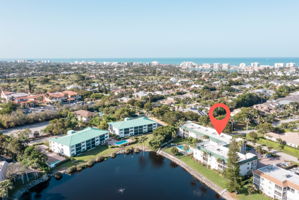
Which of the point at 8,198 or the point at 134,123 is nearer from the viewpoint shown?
the point at 8,198

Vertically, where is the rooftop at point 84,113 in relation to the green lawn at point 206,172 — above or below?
above

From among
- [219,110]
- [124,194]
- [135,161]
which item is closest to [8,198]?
[124,194]

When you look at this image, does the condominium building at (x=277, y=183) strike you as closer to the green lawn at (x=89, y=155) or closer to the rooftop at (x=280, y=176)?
the rooftop at (x=280, y=176)

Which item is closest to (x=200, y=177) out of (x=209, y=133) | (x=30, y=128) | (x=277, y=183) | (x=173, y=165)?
(x=173, y=165)

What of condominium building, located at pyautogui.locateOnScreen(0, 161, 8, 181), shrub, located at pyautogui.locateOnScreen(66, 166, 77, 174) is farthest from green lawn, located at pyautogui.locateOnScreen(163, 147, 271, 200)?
condominium building, located at pyautogui.locateOnScreen(0, 161, 8, 181)

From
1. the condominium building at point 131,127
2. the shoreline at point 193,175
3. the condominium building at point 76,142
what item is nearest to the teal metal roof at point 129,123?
the condominium building at point 131,127

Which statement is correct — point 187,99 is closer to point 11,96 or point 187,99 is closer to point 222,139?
point 222,139

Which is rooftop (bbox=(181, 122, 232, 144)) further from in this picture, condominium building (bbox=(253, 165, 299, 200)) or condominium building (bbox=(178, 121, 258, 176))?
condominium building (bbox=(253, 165, 299, 200))
